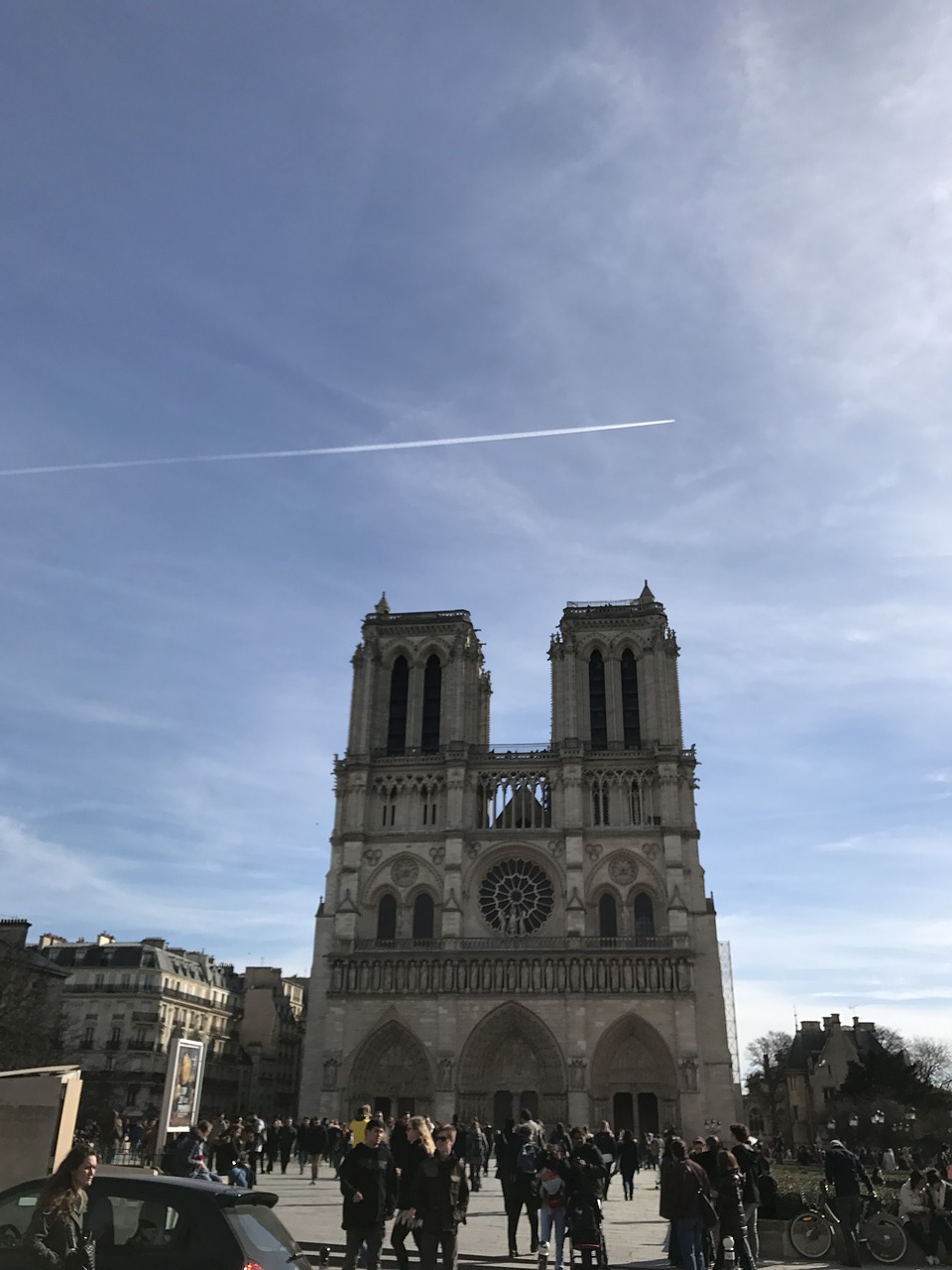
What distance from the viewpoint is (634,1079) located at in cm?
3878

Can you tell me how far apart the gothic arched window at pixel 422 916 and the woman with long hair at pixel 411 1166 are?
34.6 meters

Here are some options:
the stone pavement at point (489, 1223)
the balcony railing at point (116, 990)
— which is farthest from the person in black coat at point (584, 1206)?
the balcony railing at point (116, 990)

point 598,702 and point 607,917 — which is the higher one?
point 598,702

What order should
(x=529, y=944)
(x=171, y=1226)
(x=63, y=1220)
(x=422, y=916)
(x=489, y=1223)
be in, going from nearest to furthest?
(x=63, y=1220)
(x=171, y=1226)
(x=489, y=1223)
(x=529, y=944)
(x=422, y=916)

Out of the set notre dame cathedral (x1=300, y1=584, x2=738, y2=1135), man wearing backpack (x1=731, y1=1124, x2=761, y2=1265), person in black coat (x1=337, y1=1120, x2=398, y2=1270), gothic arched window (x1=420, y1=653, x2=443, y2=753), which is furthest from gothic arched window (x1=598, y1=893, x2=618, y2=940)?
person in black coat (x1=337, y1=1120, x2=398, y2=1270)

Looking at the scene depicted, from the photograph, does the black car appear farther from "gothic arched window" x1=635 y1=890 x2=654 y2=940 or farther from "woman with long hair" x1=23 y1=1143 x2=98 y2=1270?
"gothic arched window" x1=635 y1=890 x2=654 y2=940

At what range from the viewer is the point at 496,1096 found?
39.7m

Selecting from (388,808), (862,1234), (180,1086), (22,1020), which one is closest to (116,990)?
(388,808)

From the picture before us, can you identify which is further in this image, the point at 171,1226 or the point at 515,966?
the point at 515,966

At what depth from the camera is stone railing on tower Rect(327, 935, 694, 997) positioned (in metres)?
39.3

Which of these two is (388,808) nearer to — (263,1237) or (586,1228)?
(586,1228)

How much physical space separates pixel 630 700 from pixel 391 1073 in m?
18.5

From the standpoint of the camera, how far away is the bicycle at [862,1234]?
1189 cm

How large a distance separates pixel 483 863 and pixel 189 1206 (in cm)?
3764
